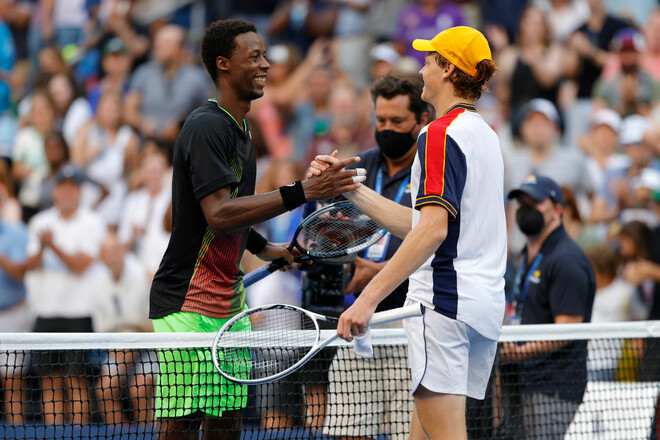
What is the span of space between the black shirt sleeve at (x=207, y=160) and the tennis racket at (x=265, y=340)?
61 centimetres

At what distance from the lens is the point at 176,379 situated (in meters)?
4.50

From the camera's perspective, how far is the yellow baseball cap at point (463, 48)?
4.05m

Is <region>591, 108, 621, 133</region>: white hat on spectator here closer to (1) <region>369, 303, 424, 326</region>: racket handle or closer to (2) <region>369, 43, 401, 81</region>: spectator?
(2) <region>369, 43, 401, 81</region>: spectator

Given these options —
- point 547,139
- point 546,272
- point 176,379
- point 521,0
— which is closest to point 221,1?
point 521,0

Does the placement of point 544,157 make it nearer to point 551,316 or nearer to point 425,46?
point 551,316

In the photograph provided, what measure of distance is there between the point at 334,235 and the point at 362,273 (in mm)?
631

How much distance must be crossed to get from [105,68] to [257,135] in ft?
10.5

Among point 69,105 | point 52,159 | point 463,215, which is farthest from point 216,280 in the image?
point 69,105

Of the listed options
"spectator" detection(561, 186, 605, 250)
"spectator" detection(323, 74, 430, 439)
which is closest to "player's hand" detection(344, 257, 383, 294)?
"spectator" detection(323, 74, 430, 439)

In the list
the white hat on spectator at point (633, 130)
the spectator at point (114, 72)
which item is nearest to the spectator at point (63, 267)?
the spectator at point (114, 72)

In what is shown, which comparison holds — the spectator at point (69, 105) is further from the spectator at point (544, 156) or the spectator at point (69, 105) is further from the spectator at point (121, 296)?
the spectator at point (544, 156)

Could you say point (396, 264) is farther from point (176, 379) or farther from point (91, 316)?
point (91, 316)

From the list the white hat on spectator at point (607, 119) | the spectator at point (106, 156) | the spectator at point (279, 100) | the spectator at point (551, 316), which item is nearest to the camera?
the spectator at point (551, 316)

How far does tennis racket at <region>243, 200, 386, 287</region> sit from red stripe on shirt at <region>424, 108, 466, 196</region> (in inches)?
39.8
